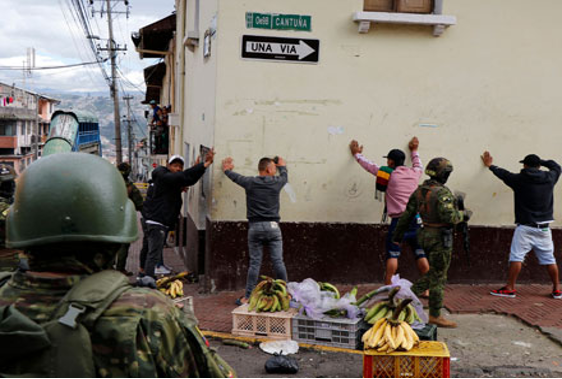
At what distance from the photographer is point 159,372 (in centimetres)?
223

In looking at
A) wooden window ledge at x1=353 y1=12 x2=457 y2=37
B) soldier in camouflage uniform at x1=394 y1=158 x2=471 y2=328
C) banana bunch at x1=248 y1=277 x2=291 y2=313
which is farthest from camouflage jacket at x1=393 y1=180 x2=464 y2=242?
wooden window ledge at x1=353 y1=12 x2=457 y2=37

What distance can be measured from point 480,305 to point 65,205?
6839 millimetres

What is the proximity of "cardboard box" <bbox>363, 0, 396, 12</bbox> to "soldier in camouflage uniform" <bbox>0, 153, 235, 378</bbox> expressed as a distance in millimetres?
7034

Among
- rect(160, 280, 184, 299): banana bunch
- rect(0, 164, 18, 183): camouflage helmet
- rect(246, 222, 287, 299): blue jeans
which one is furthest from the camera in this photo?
rect(246, 222, 287, 299): blue jeans

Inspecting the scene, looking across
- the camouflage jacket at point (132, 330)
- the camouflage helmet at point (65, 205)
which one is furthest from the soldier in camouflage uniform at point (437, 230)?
the camouflage helmet at point (65, 205)

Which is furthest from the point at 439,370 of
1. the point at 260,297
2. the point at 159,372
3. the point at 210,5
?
the point at 210,5

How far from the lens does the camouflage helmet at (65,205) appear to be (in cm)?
227

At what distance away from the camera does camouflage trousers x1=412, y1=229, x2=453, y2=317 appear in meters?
7.04

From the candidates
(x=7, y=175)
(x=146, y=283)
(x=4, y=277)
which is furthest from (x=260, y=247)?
(x=4, y=277)

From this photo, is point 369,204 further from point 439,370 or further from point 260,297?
point 439,370

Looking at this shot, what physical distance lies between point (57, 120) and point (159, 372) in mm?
10444

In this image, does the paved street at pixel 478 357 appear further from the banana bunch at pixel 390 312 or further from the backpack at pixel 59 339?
the backpack at pixel 59 339

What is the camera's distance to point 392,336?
529 centimetres

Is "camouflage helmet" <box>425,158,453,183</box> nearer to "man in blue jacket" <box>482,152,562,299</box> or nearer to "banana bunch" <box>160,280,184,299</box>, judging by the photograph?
"man in blue jacket" <box>482,152,562,299</box>
